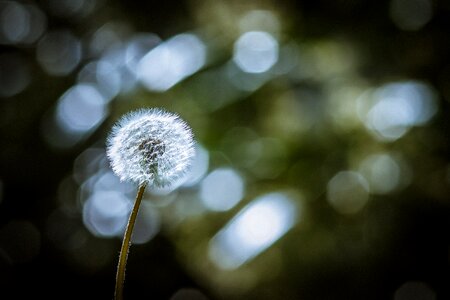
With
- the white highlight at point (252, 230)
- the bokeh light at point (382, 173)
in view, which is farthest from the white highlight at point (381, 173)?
the white highlight at point (252, 230)

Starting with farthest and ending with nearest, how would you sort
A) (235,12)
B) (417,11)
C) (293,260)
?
(235,12) → (417,11) → (293,260)

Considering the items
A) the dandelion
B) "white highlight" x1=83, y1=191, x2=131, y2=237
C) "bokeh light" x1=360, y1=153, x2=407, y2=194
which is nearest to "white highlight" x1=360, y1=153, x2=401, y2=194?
"bokeh light" x1=360, y1=153, x2=407, y2=194

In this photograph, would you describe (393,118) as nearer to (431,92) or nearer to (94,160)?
(431,92)

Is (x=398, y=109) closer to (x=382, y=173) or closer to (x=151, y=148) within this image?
(x=382, y=173)

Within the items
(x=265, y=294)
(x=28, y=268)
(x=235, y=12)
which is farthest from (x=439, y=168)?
(x=28, y=268)

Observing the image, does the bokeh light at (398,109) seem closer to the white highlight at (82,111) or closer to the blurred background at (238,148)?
the blurred background at (238,148)

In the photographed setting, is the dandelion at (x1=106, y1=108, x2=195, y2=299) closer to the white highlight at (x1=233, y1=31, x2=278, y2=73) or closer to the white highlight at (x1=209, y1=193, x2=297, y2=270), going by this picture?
the white highlight at (x1=209, y1=193, x2=297, y2=270)

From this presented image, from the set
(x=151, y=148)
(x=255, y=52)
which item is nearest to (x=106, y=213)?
(x=255, y=52)

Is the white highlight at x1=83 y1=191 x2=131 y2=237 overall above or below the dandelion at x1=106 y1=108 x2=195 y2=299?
below
